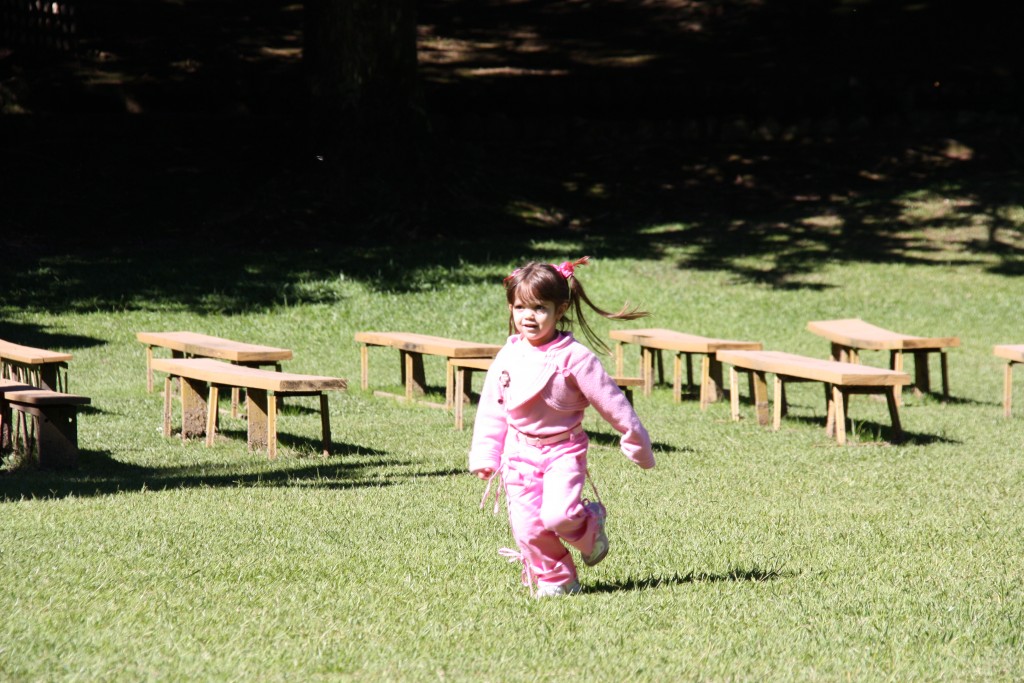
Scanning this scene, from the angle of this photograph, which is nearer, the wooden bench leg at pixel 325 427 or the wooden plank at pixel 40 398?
the wooden plank at pixel 40 398

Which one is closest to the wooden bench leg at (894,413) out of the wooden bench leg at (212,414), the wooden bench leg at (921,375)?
the wooden bench leg at (921,375)

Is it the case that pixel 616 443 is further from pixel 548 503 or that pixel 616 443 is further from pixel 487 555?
pixel 548 503

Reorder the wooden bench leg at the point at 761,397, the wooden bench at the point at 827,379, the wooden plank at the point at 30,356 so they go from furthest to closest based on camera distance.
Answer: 1. the wooden bench leg at the point at 761,397
2. the wooden plank at the point at 30,356
3. the wooden bench at the point at 827,379

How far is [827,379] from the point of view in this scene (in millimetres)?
9719

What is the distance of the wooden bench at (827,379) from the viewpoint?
964 centimetres

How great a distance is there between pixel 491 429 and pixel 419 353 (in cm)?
735

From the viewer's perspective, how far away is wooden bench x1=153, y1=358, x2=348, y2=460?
29.1 ft

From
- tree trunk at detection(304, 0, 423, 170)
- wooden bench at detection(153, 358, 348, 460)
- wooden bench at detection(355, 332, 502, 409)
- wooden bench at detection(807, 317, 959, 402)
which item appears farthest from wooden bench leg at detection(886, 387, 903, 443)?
tree trunk at detection(304, 0, 423, 170)

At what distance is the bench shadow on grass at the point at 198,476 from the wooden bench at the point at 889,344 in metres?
5.43

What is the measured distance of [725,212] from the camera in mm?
23969

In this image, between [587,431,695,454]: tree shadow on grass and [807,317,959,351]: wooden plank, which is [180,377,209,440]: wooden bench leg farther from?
[807,317,959,351]: wooden plank

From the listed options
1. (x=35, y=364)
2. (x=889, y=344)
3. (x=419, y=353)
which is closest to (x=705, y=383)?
(x=889, y=344)

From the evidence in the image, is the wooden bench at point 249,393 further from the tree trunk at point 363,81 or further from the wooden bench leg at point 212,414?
the tree trunk at point 363,81

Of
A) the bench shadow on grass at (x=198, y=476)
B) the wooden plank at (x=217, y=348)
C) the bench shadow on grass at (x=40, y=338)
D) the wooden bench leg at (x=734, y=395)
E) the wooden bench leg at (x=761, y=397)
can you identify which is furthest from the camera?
the bench shadow on grass at (x=40, y=338)
